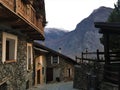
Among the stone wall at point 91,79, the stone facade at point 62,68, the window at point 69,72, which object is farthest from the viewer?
the window at point 69,72

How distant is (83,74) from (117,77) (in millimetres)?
9293

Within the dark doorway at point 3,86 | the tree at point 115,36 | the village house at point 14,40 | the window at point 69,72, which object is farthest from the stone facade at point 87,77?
the window at point 69,72

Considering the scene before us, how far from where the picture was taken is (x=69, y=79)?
39625 millimetres

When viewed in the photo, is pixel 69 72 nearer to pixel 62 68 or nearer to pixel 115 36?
pixel 62 68

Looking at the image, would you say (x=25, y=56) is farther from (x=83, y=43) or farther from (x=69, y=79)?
(x=83, y=43)

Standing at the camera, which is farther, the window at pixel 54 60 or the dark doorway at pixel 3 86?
the window at pixel 54 60

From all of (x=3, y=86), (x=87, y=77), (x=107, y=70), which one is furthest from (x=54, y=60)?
(x=3, y=86)

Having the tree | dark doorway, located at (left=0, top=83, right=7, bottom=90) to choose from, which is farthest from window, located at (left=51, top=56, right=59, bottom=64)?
dark doorway, located at (left=0, top=83, right=7, bottom=90)

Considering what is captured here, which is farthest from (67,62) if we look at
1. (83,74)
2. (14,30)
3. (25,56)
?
(14,30)

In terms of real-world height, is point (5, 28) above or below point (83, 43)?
below

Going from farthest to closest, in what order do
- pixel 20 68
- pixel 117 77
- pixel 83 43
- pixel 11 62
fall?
pixel 83 43, pixel 20 68, pixel 11 62, pixel 117 77

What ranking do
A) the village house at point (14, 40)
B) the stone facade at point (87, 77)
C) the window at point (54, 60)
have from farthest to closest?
the window at point (54, 60) < the stone facade at point (87, 77) < the village house at point (14, 40)

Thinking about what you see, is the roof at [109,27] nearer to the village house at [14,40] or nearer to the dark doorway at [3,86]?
the village house at [14,40]

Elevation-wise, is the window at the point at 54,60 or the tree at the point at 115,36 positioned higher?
the tree at the point at 115,36
